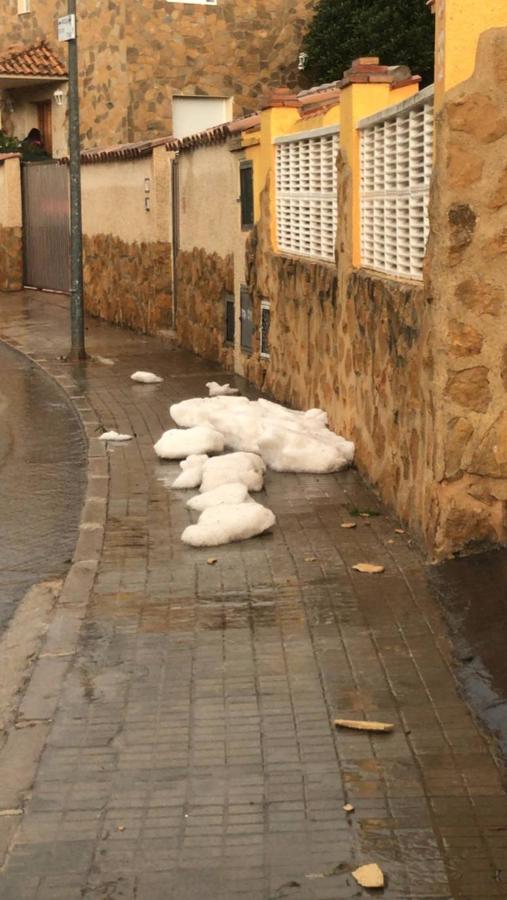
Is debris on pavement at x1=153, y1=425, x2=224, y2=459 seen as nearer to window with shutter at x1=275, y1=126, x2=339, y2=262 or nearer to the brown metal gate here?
window with shutter at x1=275, y1=126, x2=339, y2=262

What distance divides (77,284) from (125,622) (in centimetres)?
1165

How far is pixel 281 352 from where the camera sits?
546 inches

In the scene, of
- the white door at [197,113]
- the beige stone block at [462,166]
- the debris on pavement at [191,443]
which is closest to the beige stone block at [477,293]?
the beige stone block at [462,166]

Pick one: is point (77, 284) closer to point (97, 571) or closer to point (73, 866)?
point (97, 571)

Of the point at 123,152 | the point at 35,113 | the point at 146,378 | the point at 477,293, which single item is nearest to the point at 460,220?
the point at 477,293

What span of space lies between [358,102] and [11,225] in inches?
753

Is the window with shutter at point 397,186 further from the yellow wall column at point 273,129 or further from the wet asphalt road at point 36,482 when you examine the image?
the yellow wall column at point 273,129

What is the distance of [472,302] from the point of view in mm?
7781

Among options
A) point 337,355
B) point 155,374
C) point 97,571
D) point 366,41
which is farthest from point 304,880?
point 366,41

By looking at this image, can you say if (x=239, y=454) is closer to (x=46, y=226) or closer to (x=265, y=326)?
(x=265, y=326)

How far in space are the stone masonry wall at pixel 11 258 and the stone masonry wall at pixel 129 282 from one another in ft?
13.7

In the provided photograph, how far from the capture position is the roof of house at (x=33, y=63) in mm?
32438

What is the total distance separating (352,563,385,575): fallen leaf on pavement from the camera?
779cm

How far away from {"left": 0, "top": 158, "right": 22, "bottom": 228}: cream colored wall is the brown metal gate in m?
0.13
